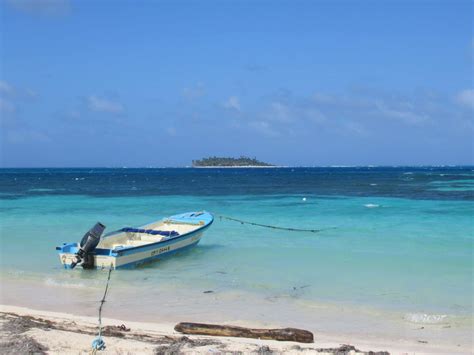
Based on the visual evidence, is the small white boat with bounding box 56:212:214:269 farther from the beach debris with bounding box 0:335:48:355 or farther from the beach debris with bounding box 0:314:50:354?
the beach debris with bounding box 0:335:48:355

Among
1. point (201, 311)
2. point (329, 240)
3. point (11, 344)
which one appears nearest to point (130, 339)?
point (11, 344)

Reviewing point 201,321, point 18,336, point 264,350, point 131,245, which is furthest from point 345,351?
point 131,245

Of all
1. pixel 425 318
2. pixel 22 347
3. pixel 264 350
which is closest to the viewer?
pixel 22 347

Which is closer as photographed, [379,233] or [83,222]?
[379,233]

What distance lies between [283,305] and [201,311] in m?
1.58

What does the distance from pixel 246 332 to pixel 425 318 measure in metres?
3.37

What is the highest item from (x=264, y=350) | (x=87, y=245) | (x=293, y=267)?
(x=87, y=245)

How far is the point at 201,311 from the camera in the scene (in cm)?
956

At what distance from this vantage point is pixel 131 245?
15.6 m

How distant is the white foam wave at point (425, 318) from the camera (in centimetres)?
898

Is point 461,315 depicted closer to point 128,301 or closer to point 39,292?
point 128,301

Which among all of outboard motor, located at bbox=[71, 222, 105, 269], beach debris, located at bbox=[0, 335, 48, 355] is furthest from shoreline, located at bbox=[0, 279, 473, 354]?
outboard motor, located at bbox=[71, 222, 105, 269]

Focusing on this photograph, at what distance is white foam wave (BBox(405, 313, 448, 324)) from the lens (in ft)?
29.5

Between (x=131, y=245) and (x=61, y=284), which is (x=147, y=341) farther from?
(x=131, y=245)
